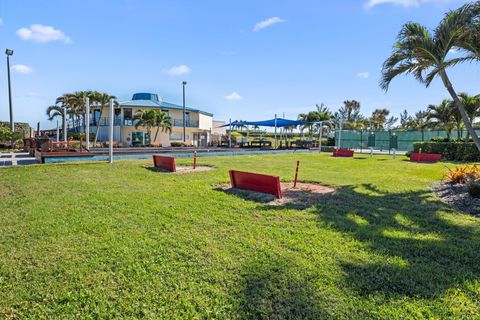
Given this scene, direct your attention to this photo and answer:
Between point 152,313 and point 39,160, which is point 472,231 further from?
point 39,160

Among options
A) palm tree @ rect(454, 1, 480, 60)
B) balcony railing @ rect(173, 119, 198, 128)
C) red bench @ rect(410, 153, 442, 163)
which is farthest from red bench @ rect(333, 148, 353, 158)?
balcony railing @ rect(173, 119, 198, 128)

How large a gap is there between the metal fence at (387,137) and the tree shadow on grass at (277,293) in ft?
96.0

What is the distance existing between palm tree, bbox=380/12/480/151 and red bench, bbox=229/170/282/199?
575 cm

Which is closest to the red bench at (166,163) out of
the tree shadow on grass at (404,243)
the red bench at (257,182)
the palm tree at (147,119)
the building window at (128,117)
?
the red bench at (257,182)

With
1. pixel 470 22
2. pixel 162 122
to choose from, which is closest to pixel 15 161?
pixel 470 22

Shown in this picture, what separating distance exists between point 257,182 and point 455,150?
20.3 m

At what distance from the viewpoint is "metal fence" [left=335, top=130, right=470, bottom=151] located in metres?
33.3

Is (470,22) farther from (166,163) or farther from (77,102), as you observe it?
(77,102)

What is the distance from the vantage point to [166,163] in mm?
12383

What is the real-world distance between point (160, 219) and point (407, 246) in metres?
3.95

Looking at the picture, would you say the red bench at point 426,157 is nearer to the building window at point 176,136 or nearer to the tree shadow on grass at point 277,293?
the tree shadow on grass at point 277,293

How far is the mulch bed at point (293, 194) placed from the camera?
699 cm

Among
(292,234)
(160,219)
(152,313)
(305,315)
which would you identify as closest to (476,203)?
(292,234)

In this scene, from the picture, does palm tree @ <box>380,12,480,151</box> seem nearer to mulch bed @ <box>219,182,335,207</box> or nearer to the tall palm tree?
the tall palm tree
